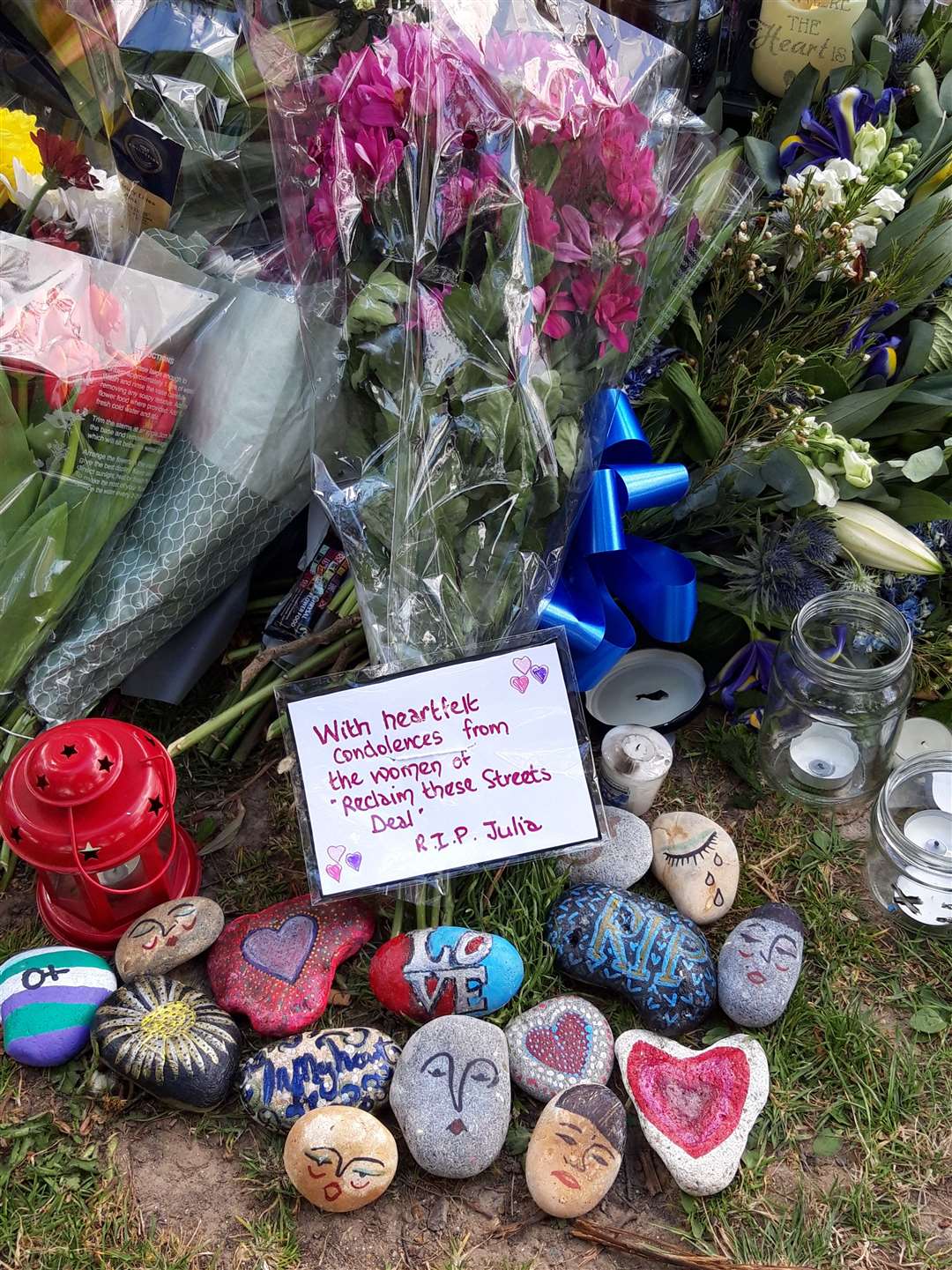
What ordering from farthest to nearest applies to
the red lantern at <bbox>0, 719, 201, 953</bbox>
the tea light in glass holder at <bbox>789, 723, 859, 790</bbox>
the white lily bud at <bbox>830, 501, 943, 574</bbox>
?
the tea light in glass holder at <bbox>789, 723, 859, 790</bbox>
the white lily bud at <bbox>830, 501, 943, 574</bbox>
the red lantern at <bbox>0, 719, 201, 953</bbox>

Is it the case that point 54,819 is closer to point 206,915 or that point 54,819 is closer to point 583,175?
point 206,915

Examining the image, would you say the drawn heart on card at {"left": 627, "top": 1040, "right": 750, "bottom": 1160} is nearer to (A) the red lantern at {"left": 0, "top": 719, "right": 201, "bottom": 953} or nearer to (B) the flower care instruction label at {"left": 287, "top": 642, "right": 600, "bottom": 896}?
(B) the flower care instruction label at {"left": 287, "top": 642, "right": 600, "bottom": 896}

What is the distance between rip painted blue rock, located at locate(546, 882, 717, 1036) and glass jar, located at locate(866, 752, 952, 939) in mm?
375

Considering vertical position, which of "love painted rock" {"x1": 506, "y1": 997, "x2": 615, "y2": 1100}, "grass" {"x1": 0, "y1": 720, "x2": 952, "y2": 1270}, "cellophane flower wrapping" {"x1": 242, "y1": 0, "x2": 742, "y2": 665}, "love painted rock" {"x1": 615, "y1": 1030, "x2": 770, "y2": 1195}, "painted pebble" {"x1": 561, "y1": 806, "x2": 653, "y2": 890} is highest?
"cellophane flower wrapping" {"x1": 242, "y1": 0, "x2": 742, "y2": 665}

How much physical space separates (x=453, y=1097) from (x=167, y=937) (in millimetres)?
511

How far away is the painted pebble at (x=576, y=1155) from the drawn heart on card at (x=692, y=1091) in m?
0.07

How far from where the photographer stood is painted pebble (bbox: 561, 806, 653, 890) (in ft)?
5.98

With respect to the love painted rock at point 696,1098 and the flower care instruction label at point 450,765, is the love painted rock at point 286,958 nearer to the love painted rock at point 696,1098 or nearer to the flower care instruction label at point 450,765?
the flower care instruction label at point 450,765

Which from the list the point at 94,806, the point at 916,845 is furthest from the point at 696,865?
the point at 94,806

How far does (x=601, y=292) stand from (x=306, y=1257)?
56.2 inches

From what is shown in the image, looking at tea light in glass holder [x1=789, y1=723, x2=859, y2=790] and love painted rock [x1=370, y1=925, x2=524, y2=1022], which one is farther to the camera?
tea light in glass holder [x1=789, y1=723, x2=859, y2=790]

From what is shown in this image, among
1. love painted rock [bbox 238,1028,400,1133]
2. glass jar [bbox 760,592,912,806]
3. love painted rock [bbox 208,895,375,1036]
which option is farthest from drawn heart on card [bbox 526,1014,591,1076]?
glass jar [bbox 760,592,912,806]

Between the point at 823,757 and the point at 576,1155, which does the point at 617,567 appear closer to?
the point at 823,757

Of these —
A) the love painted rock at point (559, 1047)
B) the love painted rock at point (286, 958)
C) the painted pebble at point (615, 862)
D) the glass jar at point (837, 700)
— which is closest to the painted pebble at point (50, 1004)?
the love painted rock at point (286, 958)
